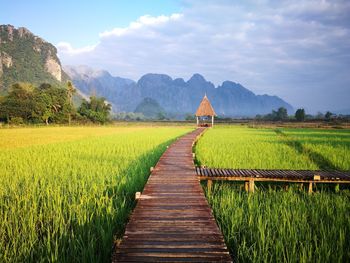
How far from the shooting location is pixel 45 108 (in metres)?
41.2

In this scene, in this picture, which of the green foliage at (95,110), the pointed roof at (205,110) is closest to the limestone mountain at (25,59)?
the green foliage at (95,110)

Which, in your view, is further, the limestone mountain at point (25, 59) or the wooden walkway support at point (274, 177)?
the limestone mountain at point (25, 59)

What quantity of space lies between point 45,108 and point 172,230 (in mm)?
45101

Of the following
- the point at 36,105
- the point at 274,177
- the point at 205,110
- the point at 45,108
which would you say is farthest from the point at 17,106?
the point at 274,177

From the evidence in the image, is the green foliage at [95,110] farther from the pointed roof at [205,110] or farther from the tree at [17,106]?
the pointed roof at [205,110]

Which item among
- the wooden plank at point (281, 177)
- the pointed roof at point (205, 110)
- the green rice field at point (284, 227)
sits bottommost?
the green rice field at point (284, 227)

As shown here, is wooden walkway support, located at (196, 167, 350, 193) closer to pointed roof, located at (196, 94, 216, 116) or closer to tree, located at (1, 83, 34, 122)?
pointed roof, located at (196, 94, 216, 116)

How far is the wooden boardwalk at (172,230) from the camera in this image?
7.35 feet

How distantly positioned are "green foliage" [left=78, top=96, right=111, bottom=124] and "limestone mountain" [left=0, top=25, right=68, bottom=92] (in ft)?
199

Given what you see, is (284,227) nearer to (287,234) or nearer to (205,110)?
(287,234)

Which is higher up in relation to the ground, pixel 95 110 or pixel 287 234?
pixel 95 110

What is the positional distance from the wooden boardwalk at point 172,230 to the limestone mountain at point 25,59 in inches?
4204

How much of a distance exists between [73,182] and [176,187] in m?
2.44

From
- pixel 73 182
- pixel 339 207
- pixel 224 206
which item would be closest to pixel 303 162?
pixel 339 207
